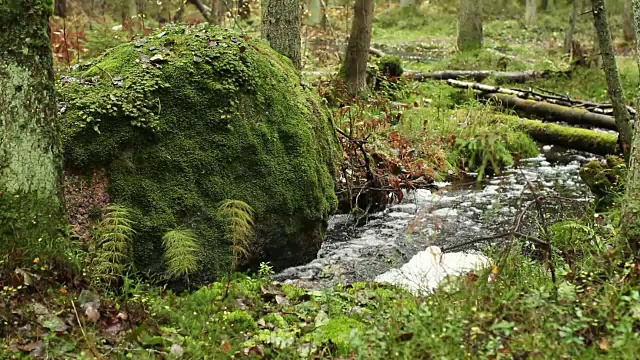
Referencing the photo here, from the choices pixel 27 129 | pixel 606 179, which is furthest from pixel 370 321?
pixel 606 179

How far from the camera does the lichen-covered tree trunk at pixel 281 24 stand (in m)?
8.55

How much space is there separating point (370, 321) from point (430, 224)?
411 cm

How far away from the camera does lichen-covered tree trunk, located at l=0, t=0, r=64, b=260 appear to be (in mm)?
4125

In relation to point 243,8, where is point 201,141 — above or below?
below

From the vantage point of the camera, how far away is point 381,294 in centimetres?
521

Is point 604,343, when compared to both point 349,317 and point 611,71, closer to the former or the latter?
point 349,317

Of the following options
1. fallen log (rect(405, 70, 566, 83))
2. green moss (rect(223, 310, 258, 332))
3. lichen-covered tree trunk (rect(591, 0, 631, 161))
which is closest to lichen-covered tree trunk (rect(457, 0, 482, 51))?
fallen log (rect(405, 70, 566, 83))

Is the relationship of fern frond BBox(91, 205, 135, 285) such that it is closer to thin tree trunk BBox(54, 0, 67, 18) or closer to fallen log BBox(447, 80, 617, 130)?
fallen log BBox(447, 80, 617, 130)

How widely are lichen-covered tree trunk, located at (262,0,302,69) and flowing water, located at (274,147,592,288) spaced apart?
263 centimetres

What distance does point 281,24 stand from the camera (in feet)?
28.1

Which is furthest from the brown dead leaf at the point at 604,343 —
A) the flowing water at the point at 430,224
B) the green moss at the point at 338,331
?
the flowing water at the point at 430,224

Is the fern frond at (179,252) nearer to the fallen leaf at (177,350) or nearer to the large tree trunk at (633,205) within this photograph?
the fallen leaf at (177,350)

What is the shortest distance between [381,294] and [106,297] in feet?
7.50

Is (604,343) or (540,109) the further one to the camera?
(540,109)
